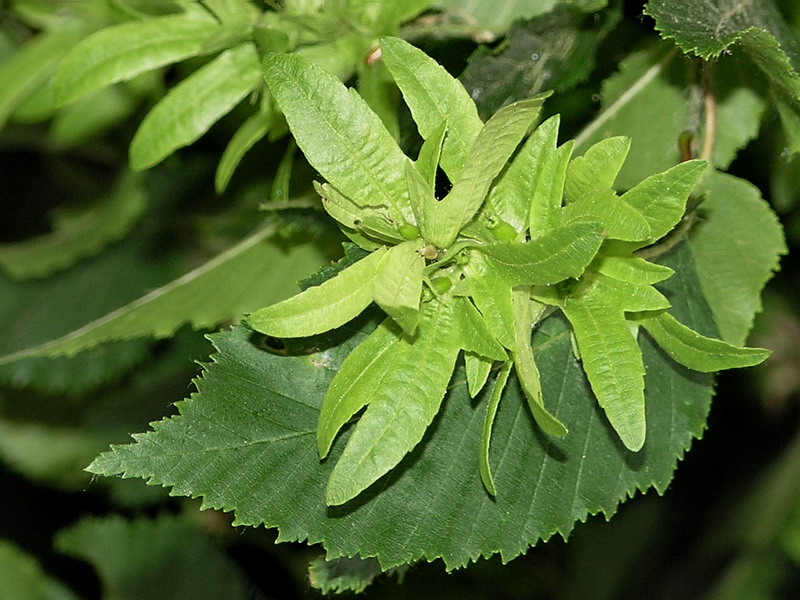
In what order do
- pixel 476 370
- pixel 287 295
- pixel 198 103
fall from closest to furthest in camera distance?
pixel 476 370 < pixel 198 103 < pixel 287 295

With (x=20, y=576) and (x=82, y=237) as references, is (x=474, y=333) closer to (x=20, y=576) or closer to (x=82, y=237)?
(x=82, y=237)

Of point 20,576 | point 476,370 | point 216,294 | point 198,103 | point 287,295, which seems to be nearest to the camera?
point 476,370

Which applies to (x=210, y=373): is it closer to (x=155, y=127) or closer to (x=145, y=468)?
(x=145, y=468)

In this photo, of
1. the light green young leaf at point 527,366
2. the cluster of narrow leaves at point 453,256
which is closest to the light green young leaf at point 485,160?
the cluster of narrow leaves at point 453,256

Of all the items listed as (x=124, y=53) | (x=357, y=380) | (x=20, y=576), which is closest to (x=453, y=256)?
(x=357, y=380)

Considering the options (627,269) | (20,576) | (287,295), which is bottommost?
(20,576)

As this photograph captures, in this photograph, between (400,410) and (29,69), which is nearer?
(400,410)

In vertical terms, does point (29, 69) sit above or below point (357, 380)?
below

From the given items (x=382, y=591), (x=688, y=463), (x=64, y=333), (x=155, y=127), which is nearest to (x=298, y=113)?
(x=155, y=127)
